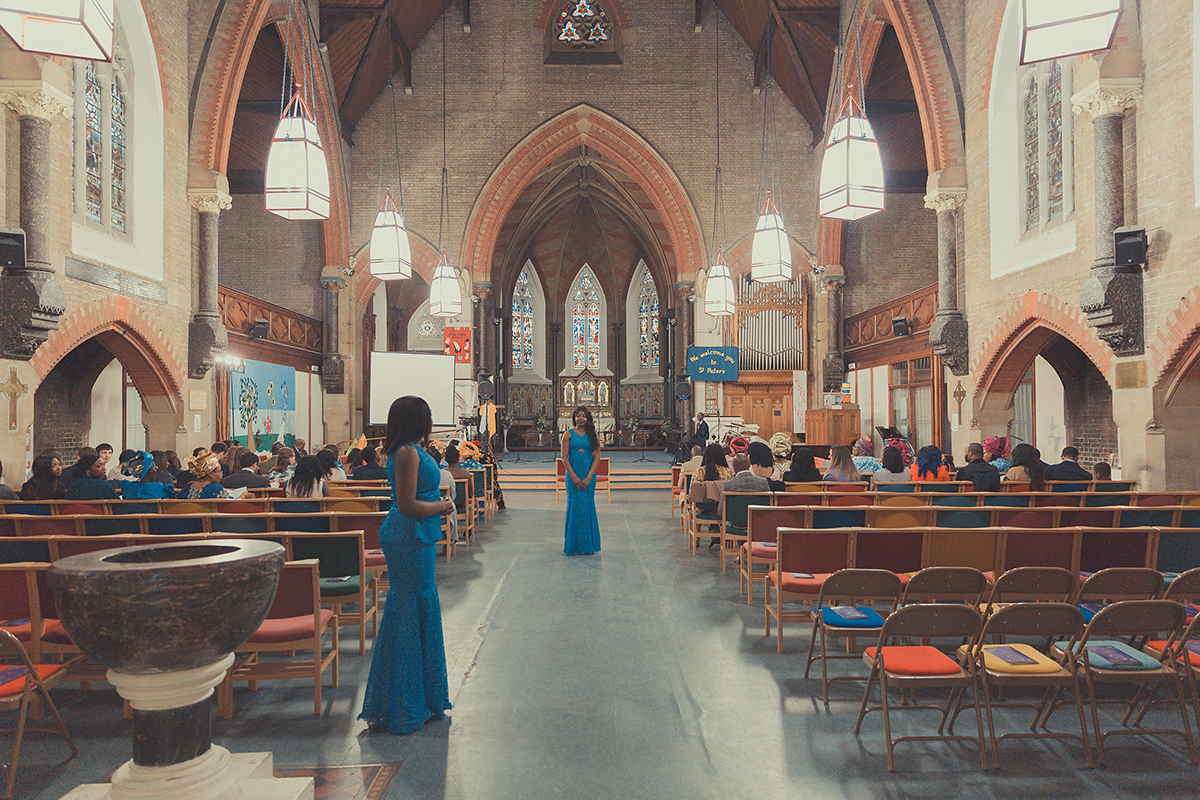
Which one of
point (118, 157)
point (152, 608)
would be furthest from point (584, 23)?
point (152, 608)

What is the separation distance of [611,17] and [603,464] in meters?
11.2

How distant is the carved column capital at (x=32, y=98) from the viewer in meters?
6.80

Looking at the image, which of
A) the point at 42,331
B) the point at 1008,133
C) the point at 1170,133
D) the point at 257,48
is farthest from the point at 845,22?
the point at 42,331

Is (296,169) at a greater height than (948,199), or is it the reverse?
(948,199)

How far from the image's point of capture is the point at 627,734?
3.07m

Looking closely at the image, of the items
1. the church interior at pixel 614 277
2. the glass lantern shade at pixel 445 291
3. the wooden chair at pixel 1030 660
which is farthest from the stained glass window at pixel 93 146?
the wooden chair at pixel 1030 660

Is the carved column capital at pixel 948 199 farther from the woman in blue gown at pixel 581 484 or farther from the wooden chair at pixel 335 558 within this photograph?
the wooden chair at pixel 335 558

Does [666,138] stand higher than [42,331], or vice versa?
[666,138]

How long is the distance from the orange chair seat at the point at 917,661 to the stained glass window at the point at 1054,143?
7279 mm

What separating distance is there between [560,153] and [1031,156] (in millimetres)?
10584

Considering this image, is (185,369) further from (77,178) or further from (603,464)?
(603,464)

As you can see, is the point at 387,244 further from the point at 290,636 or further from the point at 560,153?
the point at 560,153

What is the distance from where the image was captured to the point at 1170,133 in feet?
20.6

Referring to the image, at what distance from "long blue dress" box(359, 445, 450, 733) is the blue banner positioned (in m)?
13.7
